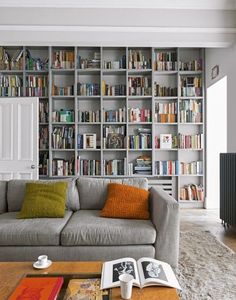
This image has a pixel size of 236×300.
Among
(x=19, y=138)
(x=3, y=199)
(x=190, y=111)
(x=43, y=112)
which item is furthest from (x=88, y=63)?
(x=3, y=199)

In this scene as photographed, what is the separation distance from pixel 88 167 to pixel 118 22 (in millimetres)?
2506

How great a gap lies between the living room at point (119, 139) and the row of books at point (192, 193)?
2 centimetres

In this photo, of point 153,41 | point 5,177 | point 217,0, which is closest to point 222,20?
point 217,0

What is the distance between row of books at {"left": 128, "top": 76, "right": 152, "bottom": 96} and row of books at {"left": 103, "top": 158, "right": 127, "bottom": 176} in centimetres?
124

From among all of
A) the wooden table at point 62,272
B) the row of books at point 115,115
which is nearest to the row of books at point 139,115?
the row of books at point 115,115

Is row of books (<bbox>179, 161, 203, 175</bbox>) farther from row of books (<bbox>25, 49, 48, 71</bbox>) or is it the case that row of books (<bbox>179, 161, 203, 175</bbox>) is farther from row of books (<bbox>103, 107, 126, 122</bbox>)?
row of books (<bbox>25, 49, 48, 71</bbox>)

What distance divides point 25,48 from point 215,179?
4205 millimetres

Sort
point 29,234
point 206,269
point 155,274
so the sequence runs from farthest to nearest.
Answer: point 206,269 → point 29,234 → point 155,274

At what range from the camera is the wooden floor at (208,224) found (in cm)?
365

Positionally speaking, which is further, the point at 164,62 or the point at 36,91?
the point at 164,62

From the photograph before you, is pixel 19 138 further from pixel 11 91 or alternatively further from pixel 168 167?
pixel 168 167

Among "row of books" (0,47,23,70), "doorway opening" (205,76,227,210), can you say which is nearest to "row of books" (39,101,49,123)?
"row of books" (0,47,23,70)

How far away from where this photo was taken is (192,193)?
5562 millimetres

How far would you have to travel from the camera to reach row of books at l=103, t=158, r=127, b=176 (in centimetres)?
542
